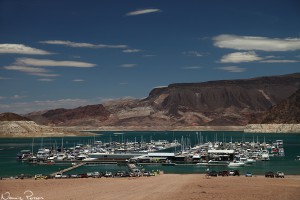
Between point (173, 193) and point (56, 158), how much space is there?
66609 mm

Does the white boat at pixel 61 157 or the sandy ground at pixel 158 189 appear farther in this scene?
the white boat at pixel 61 157

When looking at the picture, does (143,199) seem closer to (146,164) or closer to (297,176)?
(297,176)

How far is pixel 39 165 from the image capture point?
103 meters

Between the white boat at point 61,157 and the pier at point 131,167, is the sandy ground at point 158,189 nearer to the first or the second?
the pier at point 131,167

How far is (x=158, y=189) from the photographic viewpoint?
5656cm

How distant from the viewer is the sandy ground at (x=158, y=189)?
49406 mm

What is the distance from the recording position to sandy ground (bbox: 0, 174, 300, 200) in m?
49.4
